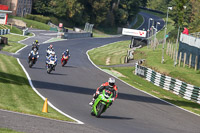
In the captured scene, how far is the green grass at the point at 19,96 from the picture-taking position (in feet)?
52.0

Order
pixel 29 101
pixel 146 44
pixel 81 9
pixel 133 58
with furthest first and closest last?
pixel 81 9 → pixel 146 44 → pixel 133 58 → pixel 29 101

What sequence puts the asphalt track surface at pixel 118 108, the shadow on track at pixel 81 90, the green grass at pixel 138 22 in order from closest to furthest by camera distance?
1. the asphalt track surface at pixel 118 108
2. the shadow on track at pixel 81 90
3. the green grass at pixel 138 22

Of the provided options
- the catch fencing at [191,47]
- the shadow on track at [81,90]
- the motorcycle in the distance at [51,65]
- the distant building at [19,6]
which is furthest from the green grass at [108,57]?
the distant building at [19,6]

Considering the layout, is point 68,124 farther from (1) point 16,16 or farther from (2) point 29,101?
(1) point 16,16

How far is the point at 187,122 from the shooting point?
63.4 feet

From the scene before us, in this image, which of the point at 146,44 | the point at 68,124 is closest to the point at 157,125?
the point at 68,124

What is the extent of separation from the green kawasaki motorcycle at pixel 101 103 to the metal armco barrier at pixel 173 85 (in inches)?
566

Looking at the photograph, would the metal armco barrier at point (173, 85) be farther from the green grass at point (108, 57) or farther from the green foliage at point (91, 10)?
the green foliage at point (91, 10)

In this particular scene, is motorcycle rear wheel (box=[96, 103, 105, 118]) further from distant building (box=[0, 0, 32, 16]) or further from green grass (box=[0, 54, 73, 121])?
distant building (box=[0, 0, 32, 16])

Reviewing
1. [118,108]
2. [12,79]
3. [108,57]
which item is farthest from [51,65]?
[108,57]

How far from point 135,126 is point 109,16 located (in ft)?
355

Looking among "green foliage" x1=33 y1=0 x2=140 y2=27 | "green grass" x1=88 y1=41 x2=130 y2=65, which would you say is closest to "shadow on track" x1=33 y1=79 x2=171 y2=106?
"green grass" x1=88 y1=41 x2=130 y2=65

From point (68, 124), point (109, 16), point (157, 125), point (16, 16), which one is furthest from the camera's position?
point (109, 16)

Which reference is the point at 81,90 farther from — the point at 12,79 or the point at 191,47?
the point at 191,47
